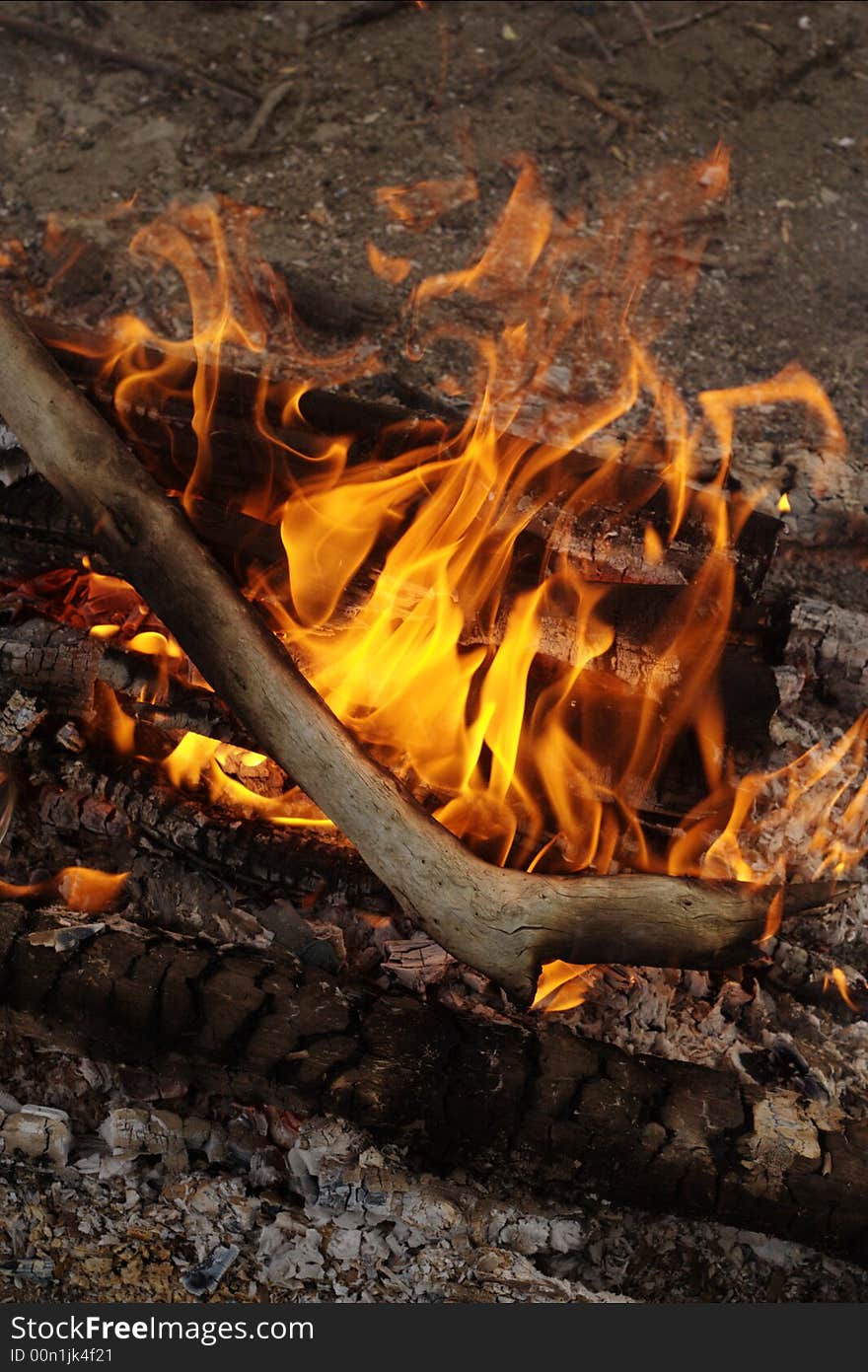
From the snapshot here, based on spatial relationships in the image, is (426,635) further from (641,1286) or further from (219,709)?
(641,1286)

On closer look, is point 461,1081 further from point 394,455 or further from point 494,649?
point 394,455

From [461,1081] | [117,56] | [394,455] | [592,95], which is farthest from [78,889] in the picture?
[592,95]

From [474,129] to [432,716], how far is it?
164 inches

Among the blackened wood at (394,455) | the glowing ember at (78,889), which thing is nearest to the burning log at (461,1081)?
the glowing ember at (78,889)

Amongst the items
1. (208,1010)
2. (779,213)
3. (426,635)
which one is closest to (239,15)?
(779,213)

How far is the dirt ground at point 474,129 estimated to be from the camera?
528 centimetres

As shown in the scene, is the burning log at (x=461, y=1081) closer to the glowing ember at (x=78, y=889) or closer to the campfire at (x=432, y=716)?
the campfire at (x=432, y=716)

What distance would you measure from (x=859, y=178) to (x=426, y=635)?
4311mm

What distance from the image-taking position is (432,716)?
302 cm

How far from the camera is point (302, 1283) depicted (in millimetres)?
2572

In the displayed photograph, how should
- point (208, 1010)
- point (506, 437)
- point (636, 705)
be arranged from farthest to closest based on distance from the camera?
point (506, 437) < point (636, 705) < point (208, 1010)

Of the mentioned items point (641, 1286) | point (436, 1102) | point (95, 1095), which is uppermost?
point (436, 1102)

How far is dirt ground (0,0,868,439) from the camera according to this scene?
5.28 metres

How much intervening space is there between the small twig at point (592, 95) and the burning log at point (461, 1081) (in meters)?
5.06
